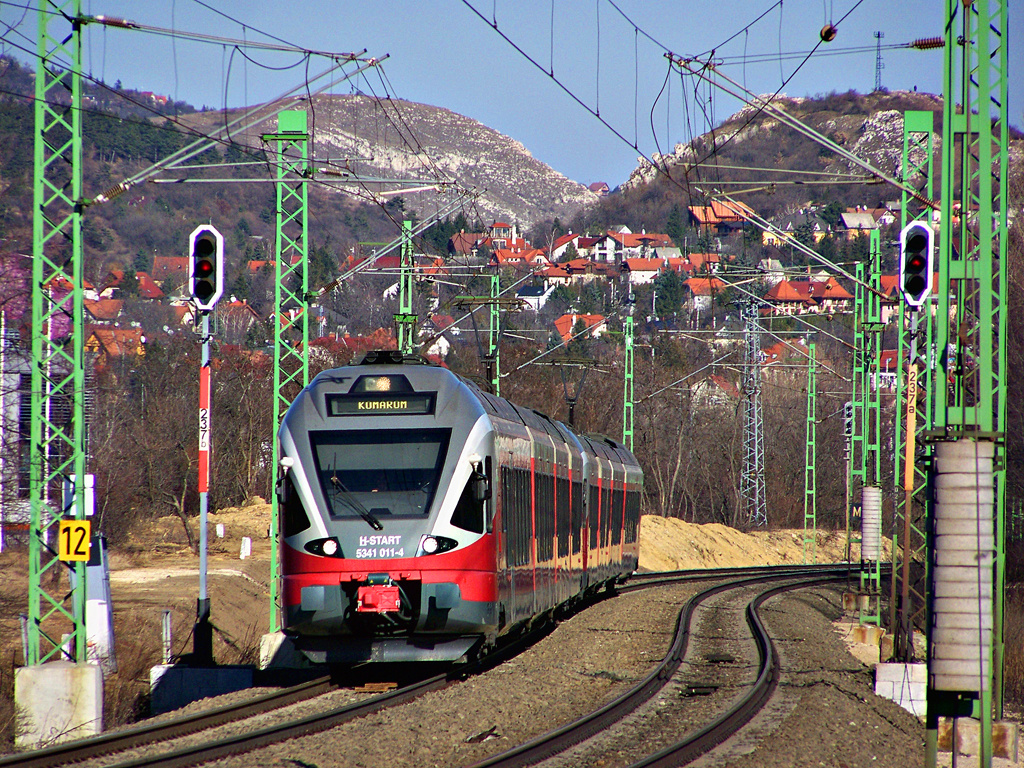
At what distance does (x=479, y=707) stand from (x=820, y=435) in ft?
232

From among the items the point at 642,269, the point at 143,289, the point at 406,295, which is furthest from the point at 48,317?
the point at 642,269

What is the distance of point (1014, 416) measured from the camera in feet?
121

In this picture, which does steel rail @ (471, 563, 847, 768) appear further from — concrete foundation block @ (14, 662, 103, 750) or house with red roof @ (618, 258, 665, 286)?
house with red roof @ (618, 258, 665, 286)

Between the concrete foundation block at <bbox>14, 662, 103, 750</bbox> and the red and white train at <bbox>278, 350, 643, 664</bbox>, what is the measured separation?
2202 millimetres

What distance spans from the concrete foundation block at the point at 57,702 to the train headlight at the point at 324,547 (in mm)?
2628

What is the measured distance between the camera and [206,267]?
1402cm

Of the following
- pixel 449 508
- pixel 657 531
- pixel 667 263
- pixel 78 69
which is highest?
pixel 667 263

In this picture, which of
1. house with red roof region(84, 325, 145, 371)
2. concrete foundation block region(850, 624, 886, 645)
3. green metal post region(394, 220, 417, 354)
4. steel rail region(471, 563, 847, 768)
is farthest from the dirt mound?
house with red roof region(84, 325, 145, 371)

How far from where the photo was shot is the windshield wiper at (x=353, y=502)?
12914 millimetres

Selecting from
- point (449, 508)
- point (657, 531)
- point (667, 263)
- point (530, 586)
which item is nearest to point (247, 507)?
point (657, 531)

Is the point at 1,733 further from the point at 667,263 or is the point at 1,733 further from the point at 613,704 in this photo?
the point at 667,263

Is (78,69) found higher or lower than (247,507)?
higher

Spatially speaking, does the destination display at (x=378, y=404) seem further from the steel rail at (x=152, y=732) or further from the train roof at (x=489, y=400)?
the steel rail at (x=152, y=732)

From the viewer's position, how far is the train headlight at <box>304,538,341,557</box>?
12.9 m
